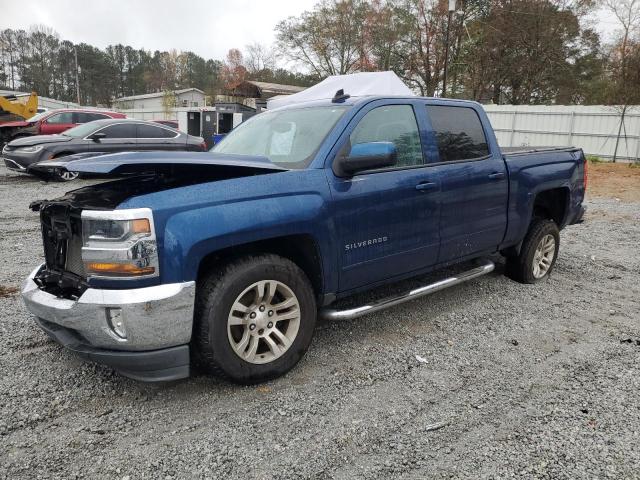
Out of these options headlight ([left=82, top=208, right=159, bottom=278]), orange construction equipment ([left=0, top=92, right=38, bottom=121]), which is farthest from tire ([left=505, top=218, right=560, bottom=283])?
orange construction equipment ([left=0, top=92, right=38, bottom=121])

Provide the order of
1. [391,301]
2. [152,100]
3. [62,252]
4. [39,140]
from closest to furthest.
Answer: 1. [62,252]
2. [391,301]
3. [39,140]
4. [152,100]

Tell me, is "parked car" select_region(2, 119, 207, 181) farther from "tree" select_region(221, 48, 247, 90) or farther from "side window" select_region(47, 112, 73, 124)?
"tree" select_region(221, 48, 247, 90)

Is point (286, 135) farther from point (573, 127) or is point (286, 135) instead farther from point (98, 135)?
point (573, 127)

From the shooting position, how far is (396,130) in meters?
3.87

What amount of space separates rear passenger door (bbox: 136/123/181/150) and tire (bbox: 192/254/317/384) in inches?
408

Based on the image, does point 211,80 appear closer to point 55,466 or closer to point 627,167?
point 627,167

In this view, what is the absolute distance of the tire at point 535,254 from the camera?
5.10 m

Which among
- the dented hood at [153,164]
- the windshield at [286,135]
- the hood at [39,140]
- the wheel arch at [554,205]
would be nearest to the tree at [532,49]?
the hood at [39,140]

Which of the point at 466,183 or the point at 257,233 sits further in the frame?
the point at 466,183

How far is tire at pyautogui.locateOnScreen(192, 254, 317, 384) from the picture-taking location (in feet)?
9.19

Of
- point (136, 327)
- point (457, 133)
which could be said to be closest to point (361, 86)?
point (457, 133)

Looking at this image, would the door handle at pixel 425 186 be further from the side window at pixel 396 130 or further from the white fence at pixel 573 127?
the white fence at pixel 573 127

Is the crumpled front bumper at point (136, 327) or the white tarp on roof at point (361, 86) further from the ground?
the white tarp on roof at point (361, 86)

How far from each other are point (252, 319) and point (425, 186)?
5.66 ft
